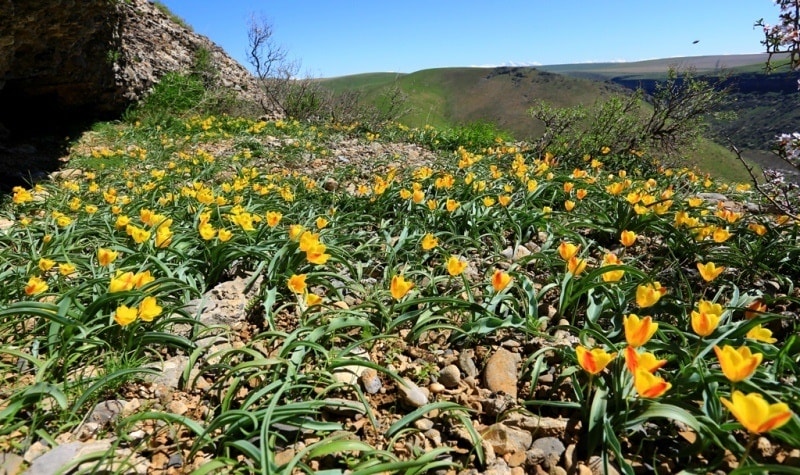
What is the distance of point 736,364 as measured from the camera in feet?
3.89

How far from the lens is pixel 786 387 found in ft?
4.59

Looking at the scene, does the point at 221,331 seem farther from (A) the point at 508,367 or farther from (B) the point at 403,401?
(A) the point at 508,367

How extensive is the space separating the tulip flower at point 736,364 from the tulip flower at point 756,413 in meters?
0.13

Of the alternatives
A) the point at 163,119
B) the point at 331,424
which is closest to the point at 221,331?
the point at 331,424

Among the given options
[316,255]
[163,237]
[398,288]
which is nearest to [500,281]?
[398,288]

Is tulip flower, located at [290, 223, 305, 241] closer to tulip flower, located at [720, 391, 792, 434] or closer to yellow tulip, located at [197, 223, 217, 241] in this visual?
yellow tulip, located at [197, 223, 217, 241]

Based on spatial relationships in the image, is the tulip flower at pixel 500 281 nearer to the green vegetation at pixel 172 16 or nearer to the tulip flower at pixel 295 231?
the tulip flower at pixel 295 231

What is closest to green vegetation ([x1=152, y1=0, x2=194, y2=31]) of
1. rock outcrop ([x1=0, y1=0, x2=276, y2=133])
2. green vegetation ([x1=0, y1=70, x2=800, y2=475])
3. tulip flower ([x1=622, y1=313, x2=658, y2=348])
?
rock outcrop ([x1=0, y1=0, x2=276, y2=133])

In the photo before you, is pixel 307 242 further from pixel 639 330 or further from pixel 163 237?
pixel 639 330

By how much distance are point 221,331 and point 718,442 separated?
188cm

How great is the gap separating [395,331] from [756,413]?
1.32 meters

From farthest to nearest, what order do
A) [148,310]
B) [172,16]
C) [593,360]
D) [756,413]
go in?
[172,16] < [148,310] < [593,360] < [756,413]

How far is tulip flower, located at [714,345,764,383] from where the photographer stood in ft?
3.76

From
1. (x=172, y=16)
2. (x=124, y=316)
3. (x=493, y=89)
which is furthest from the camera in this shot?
(x=493, y=89)
